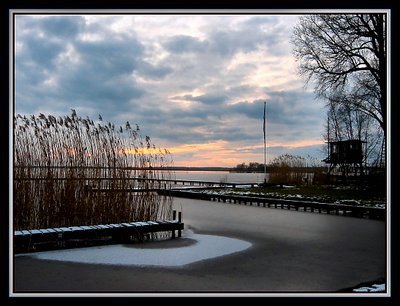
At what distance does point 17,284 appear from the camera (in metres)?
4.20

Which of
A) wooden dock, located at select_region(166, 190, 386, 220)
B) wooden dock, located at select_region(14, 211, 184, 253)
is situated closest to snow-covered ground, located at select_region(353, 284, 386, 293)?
wooden dock, located at select_region(166, 190, 386, 220)

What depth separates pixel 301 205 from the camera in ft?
35.3

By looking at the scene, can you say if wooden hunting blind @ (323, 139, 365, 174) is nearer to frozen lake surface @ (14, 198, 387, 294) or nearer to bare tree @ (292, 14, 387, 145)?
bare tree @ (292, 14, 387, 145)

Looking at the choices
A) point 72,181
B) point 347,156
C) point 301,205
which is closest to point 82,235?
point 72,181

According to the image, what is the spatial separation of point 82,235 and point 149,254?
1110 mm

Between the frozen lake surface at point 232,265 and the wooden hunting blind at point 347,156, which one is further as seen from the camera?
the wooden hunting blind at point 347,156

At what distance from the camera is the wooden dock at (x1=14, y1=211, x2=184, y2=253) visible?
566 cm

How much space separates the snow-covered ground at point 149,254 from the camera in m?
5.08

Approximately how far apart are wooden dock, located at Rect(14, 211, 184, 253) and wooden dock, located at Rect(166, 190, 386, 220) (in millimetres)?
Answer: 1676

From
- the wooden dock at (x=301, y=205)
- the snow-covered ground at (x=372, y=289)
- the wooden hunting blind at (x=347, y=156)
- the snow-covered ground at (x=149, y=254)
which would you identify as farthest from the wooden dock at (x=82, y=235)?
the wooden hunting blind at (x=347, y=156)

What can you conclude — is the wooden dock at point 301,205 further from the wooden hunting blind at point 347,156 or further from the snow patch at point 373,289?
the wooden hunting blind at point 347,156

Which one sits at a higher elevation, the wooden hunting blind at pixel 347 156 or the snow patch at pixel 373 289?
the wooden hunting blind at pixel 347 156

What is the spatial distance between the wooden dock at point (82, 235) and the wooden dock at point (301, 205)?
168 centimetres

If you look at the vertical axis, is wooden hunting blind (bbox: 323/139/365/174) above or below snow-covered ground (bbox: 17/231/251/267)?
above
